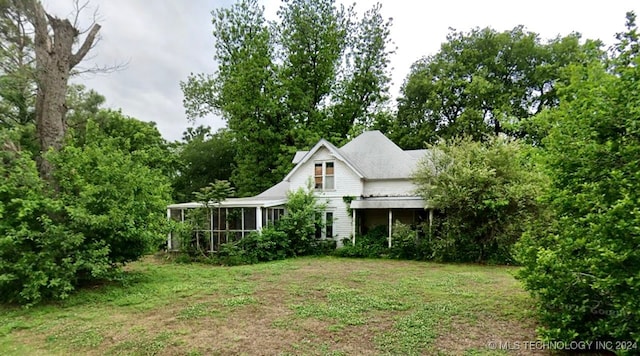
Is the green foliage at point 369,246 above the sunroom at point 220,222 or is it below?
below

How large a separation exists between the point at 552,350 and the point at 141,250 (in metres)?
8.96

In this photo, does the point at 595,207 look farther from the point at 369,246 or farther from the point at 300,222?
the point at 300,222

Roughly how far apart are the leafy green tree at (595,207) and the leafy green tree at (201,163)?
76.8ft

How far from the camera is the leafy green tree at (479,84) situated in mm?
20922

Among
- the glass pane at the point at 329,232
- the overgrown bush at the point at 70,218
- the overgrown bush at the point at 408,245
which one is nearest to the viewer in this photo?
the overgrown bush at the point at 70,218

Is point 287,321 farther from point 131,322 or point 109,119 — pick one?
point 109,119

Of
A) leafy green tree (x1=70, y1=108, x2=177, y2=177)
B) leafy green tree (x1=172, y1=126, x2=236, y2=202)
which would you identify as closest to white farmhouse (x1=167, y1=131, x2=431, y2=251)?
leafy green tree (x1=70, y1=108, x2=177, y2=177)

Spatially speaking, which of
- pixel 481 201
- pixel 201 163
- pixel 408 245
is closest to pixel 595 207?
pixel 481 201

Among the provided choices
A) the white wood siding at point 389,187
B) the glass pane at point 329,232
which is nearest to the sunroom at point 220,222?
the glass pane at point 329,232

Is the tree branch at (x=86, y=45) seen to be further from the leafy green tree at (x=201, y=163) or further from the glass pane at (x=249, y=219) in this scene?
the leafy green tree at (x=201, y=163)

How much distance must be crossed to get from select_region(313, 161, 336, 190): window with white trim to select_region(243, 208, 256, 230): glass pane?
12.0 ft

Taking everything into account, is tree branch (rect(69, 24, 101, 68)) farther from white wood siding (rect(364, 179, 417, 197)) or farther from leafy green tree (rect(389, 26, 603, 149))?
leafy green tree (rect(389, 26, 603, 149))

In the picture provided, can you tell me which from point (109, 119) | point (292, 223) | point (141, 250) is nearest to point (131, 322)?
point (141, 250)

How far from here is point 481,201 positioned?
1148 cm
